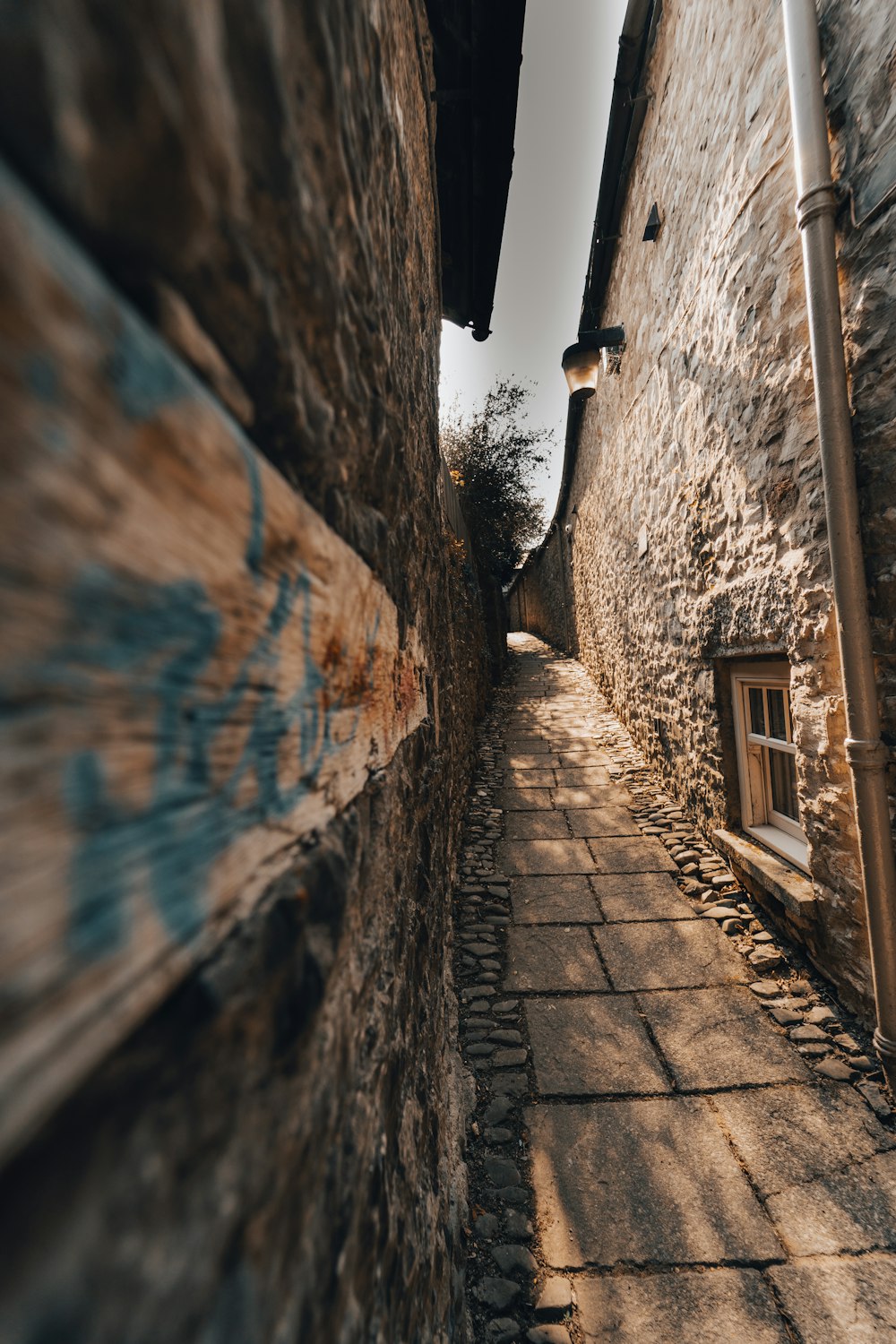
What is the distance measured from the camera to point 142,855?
383mm

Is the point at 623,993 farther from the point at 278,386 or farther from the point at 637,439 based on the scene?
the point at 637,439

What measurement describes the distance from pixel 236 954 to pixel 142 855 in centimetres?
17

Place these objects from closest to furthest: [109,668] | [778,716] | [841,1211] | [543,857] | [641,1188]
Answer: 1. [109,668]
2. [841,1211]
3. [641,1188]
4. [778,716]
5. [543,857]

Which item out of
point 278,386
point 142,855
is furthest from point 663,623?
point 142,855

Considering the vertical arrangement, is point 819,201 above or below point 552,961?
above

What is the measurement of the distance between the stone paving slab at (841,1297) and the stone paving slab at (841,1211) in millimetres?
39

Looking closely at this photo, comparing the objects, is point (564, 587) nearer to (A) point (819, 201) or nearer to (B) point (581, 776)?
(B) point (581, 776)

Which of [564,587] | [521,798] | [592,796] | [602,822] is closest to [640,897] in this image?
[602,822]

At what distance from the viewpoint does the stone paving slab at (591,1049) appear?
2168 mm

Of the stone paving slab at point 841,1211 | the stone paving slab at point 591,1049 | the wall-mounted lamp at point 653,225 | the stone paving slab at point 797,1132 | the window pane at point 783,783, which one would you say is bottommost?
the stone paving slab at point 841,1211

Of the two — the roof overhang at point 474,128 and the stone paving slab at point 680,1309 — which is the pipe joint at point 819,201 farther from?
the stone paving slab at point 680,1309

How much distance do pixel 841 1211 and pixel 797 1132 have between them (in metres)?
0.25

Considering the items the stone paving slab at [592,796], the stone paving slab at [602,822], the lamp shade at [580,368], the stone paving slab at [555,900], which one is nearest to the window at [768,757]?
the stone paving slab at [602,822]

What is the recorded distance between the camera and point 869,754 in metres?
2.11
